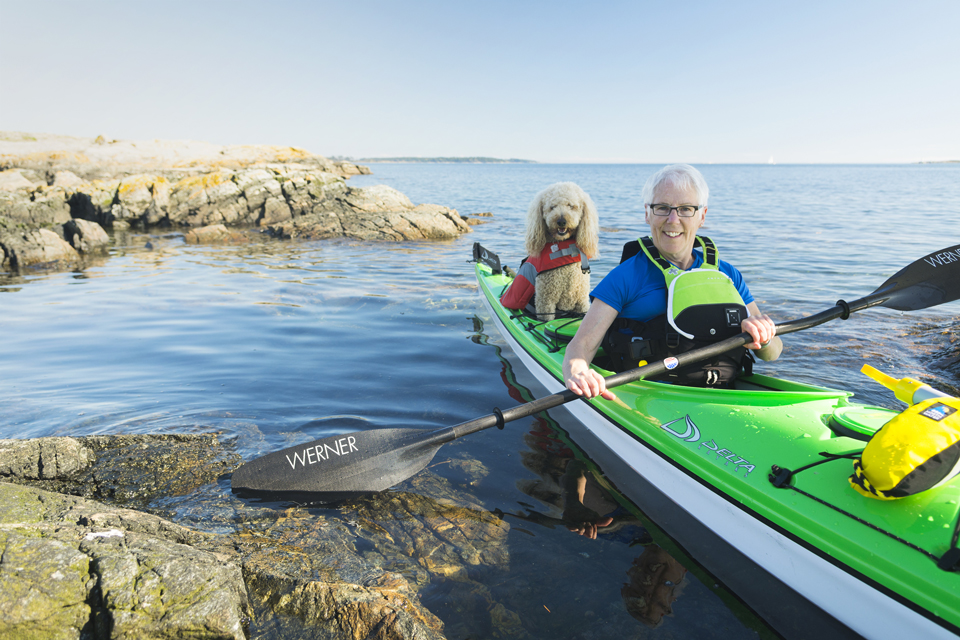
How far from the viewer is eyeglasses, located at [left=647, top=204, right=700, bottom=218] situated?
2973 millimetres

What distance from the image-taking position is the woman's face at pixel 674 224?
2.97m

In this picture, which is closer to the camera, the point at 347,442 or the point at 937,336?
the point at 347,442

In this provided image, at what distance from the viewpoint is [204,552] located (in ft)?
7.86

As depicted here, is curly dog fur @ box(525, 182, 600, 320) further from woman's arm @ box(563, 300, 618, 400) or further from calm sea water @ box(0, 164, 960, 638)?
woman's arm @ box(563, 300, 618, 400)

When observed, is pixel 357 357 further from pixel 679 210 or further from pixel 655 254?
pixel 679 210

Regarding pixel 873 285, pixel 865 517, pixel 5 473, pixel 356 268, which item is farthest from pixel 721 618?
pixel 356 268

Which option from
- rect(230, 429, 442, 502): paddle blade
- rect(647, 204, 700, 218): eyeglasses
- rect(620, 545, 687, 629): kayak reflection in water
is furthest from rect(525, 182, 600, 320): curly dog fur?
rect(620, 545, 687, 629): kayak reflection in water

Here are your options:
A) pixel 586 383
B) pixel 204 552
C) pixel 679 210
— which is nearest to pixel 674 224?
pixel 679 210

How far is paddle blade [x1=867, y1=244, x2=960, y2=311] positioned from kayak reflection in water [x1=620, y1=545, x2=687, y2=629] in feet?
8.85

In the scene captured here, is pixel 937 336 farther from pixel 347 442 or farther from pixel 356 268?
pixel 356 268

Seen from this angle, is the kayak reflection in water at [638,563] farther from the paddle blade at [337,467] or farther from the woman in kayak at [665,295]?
the paddle blade at [337,467]

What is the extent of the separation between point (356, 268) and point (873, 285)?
10.2 meters

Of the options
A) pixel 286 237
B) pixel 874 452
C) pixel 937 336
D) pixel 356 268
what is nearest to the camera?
pixel 874 452

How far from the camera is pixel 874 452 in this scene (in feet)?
6.53
